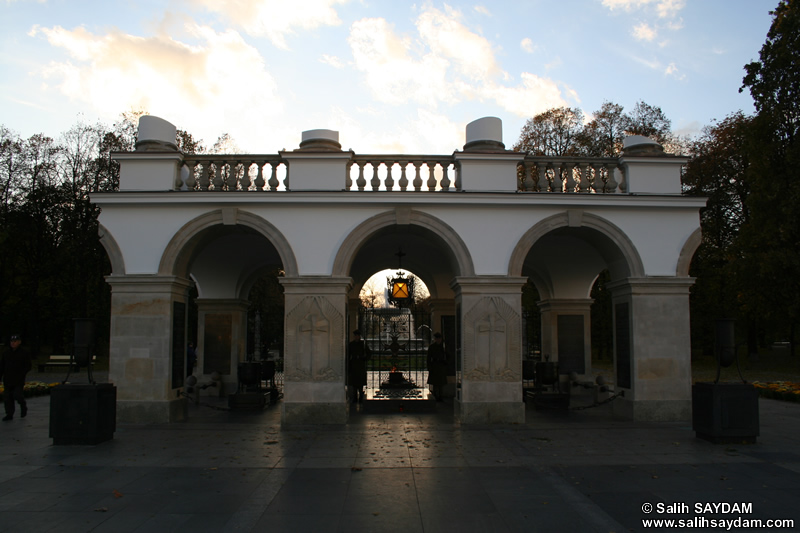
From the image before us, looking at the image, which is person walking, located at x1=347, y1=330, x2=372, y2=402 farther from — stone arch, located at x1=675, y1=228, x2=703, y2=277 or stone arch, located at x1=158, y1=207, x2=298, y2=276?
stone arch, located at x1=675, y1=228, x2=703, y2=277

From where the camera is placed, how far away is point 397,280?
14.7 m

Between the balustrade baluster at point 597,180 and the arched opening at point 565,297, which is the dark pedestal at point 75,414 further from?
the balustrade baluster at point 597,180

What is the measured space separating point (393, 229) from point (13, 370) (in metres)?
7.85

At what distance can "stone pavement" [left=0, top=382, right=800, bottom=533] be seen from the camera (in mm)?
5656

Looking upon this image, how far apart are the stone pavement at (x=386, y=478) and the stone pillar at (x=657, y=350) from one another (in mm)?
517

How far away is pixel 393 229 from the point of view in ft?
41.2

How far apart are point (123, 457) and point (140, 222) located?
16.7 ft

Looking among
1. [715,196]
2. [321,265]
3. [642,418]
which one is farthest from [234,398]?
[715,196]

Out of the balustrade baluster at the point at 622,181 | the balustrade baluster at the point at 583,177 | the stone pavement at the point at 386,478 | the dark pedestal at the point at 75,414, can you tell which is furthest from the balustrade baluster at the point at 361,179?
the dark pedestal at the point at 75,414

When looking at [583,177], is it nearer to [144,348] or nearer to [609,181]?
[609,181]

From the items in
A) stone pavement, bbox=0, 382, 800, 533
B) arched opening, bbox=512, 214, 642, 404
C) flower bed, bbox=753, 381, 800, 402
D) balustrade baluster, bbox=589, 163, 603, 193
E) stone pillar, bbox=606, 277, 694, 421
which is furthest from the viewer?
flower bed, bbox=753, 381, 800, 402

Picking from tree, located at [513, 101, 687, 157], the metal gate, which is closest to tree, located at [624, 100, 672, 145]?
tree, located at [513, 101, 687, 157]

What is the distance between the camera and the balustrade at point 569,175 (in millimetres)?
12219

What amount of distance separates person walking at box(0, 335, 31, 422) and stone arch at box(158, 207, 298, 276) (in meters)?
3.14
